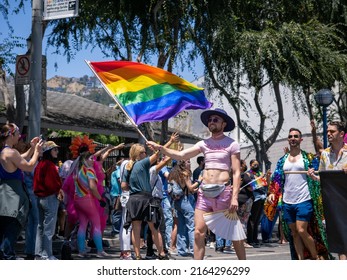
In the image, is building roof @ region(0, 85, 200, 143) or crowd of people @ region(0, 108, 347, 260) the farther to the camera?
building roof @ region(0, 85, 200, 143)

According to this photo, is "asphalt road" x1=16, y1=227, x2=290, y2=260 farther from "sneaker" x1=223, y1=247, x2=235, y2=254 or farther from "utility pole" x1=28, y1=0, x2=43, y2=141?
"utility pole" x1=28, y1=0, x2=43, y2=141

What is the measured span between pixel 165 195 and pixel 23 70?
3.31 m

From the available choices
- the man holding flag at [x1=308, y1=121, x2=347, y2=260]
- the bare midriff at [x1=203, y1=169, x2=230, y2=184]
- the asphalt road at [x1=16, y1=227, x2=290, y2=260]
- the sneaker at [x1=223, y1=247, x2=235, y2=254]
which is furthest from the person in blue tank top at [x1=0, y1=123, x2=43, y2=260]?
the sneaker at [x1=223, y1=247, x2=235, y2=254]

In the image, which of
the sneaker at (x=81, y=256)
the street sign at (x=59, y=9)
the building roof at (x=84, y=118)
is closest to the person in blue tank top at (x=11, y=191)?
the sneaker at (x=81, y=256)

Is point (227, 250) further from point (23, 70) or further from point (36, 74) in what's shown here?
point (23, 70)

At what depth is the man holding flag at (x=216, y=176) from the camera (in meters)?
8.15

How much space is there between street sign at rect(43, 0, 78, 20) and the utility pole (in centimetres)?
23

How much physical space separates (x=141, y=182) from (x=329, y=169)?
124 inches

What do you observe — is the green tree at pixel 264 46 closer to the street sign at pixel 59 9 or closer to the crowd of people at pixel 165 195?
the crowd of people at pixel 165 195

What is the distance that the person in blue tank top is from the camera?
8.88m

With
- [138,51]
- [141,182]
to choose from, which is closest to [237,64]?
[138,51]

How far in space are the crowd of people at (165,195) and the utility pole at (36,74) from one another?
1064 mm

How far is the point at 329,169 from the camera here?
8594mm

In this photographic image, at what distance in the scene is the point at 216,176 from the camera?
8.23m
